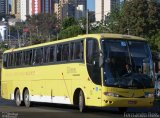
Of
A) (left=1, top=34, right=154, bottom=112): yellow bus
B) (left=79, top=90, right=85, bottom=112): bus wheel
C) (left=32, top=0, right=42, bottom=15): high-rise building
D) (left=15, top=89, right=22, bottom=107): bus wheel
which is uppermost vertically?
(left=32, top=0, right=42, bottom=15): high-rise building

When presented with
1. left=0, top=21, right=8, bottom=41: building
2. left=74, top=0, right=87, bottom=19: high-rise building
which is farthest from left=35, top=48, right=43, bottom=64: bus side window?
left=0, top=21, right=8, bottom=41: building

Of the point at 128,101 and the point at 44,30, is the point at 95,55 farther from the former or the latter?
the point at 44,30

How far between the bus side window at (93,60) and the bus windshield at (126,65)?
36 centimetres

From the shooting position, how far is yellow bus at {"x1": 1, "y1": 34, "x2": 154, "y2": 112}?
18297 millimetres

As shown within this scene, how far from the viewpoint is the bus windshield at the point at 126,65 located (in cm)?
1831

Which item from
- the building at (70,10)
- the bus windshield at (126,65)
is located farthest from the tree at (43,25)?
the bus windshield at (126,65)

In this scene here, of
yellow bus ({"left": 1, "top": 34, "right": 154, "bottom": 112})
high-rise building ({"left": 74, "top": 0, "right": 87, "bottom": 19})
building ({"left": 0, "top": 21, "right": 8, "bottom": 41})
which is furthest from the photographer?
high-rise building ({"left": 74, "top": 0, "right": 87, "bottom": 19})

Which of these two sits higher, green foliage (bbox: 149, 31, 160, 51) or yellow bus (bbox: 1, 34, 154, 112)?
green foliage (bbox: 149, 31, 160, 51)

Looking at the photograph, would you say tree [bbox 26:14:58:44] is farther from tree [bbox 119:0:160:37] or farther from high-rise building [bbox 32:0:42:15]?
tree [bbox 119:0:160:37]

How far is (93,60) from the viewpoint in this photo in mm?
19031

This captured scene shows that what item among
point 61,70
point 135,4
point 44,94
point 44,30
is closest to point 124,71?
point 61,70

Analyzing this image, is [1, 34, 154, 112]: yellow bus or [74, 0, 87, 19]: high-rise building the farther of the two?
[74, 0, 87, 19]: high-rise building

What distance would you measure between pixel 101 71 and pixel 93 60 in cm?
69

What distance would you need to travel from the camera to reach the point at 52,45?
22703mm
